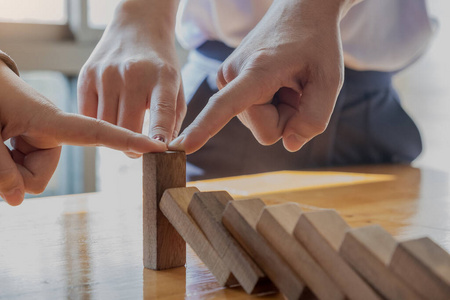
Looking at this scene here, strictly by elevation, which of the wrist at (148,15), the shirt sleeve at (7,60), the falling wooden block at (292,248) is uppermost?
the wrist at (148,15)

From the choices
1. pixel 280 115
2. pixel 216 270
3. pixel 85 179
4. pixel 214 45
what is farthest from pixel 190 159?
pixel 85 179

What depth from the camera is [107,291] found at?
57 centimetres

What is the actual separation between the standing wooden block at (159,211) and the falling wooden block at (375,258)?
0.24 m

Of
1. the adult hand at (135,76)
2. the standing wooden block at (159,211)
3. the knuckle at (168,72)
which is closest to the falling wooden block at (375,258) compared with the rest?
the standing wooden block at (159,211)

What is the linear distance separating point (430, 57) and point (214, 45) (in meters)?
1.69

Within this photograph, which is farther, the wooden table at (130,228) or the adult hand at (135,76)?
the adult hand at (135,76)

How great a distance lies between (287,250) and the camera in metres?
0.50

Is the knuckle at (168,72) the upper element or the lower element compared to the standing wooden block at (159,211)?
upper

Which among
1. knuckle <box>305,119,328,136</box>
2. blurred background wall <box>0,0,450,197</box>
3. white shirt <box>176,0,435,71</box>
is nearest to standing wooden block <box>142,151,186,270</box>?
knuckle <box>305,119,328,136</box>

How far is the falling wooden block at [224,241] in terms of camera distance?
21.2 inches

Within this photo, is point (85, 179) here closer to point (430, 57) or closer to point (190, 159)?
point (190, 159)

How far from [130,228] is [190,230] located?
0.26m

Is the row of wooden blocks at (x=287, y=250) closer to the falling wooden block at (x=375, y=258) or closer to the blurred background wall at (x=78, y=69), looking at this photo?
the falling wooden block at (x=375, y=258)

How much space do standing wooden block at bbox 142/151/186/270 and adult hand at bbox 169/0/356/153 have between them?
0.11m
